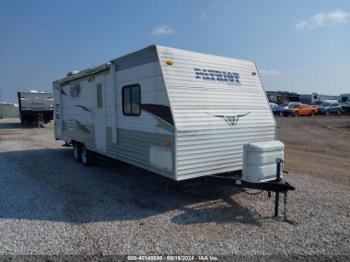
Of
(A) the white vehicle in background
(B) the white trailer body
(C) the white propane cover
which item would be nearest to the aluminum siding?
(B) the white trailer body

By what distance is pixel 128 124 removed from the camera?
21.6 feet

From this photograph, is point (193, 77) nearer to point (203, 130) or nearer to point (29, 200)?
point (203, 130)

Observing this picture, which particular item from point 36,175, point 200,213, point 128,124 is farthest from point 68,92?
point 200,213

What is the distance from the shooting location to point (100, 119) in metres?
7.88

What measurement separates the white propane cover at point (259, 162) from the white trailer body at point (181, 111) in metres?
0.70

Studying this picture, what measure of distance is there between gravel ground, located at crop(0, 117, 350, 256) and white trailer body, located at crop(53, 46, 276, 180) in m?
0.69

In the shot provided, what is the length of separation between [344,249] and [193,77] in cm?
361

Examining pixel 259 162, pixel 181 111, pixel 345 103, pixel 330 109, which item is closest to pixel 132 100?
pixel 181 111

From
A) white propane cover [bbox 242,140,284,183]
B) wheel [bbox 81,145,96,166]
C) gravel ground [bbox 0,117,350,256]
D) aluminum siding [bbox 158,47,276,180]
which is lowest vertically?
gravel ground [bbox 0,117,350,256]

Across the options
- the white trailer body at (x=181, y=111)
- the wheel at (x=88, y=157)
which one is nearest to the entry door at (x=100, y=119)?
the white trailer body at (x=181, y=111)

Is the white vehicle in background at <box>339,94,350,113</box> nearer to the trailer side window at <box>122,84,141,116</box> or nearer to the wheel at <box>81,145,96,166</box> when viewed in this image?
the wheel at <box>81,145,96,166</box>

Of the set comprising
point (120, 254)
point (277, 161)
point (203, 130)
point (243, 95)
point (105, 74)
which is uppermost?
point (105, 74)

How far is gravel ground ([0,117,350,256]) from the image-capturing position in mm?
4109

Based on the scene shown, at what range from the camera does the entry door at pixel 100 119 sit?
7.65 meters
